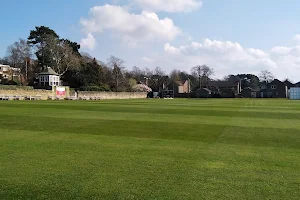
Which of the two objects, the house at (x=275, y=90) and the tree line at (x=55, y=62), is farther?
the house at (x=275, y=90)

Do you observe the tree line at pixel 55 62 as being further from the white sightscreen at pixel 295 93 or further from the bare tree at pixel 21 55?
the white sightscreen at pixel 295 93

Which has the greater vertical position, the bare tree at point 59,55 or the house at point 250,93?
the bare tree at point 59,55

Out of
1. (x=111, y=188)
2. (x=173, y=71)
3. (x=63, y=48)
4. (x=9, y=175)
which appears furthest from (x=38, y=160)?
(x=173, y=71)

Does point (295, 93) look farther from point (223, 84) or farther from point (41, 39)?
point (41, 39)

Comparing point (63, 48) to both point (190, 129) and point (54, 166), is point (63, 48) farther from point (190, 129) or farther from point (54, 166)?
point (54, 166)

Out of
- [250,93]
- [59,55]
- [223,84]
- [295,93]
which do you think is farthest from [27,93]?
[250,93]

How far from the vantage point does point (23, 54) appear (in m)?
89.6

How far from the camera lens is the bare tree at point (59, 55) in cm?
8870

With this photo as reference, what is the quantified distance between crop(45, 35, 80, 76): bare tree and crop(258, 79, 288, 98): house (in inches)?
3614

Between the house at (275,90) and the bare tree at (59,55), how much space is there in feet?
301

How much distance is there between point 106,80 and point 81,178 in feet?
354

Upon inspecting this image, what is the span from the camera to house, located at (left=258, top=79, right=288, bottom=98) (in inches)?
5492

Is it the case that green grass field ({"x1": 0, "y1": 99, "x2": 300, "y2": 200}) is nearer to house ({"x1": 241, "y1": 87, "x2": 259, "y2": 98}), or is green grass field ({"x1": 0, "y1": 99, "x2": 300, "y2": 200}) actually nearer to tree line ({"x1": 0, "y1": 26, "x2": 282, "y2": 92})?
tree line ({"x1": 0, "y1": 26, "x2": 282, "y2": 92})

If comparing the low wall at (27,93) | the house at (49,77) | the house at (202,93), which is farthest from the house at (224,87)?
the low wall at (27,93)
